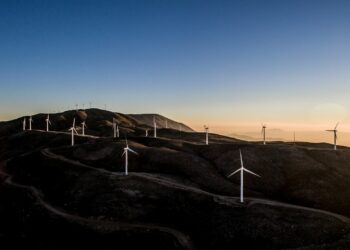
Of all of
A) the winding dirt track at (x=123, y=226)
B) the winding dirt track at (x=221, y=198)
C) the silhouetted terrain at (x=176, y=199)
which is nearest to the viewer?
the winding dirt track at (x=123, y=226)

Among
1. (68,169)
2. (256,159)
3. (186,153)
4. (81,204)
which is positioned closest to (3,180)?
(68,169)

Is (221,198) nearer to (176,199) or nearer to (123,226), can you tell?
(176,199)

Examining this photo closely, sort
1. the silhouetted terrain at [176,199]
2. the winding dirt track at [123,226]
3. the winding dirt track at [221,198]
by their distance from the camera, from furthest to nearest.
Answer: the winding dirt track at [221,198]
the silhouetted terrain at [176,199]
the winding dirt track at [123,226]

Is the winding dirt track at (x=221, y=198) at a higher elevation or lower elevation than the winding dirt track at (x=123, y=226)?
higher

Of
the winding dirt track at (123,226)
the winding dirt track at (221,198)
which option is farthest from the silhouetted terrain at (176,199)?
the winding dirt track at (221,198)

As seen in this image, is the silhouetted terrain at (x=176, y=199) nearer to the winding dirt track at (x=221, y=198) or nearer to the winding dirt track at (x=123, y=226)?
the winding dirt track at (x=123, y=226)

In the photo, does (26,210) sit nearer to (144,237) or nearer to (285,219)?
(144,237)

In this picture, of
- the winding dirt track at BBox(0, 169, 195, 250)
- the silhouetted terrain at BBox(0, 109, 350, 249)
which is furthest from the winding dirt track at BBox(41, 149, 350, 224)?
the winding dirt track at BBox(0, 169, 195, 250)

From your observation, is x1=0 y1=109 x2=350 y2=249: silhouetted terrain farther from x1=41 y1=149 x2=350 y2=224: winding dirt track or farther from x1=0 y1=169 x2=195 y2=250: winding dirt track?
x1=41 y1=149 x2=350 y2=224: winding dirt track

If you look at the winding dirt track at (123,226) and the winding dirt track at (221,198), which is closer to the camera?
the winding dirt track at (123,226)
